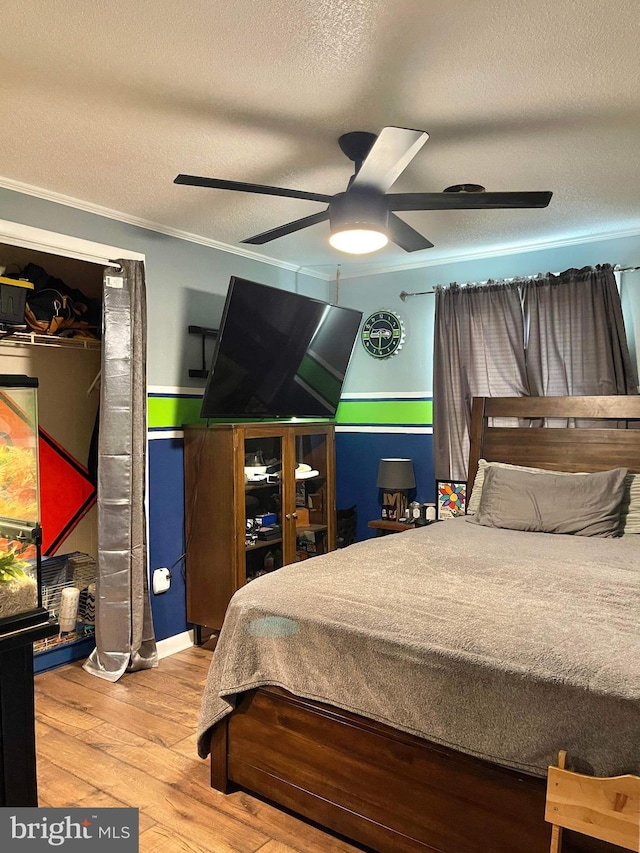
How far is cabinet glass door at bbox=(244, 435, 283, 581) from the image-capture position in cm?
385

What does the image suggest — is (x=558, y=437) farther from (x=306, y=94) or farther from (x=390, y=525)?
(x=306, y=94)

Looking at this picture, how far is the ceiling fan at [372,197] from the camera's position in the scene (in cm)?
222

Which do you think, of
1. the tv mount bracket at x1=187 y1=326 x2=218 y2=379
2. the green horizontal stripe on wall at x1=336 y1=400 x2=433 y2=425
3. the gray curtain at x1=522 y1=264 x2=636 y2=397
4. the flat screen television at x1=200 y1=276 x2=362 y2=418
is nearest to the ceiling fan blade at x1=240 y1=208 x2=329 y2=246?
the flat screen television at x1=200 y1=276 x2=362 y2=418

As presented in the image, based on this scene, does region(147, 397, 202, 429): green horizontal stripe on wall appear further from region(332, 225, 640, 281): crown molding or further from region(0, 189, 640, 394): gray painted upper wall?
region(332, 225, 640, 281): crown molding

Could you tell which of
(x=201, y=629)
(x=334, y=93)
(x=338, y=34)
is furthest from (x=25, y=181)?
(x=201, y=629)

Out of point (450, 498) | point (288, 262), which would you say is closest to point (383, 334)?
point (288, 262)

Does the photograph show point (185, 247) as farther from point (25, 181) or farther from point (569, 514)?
point (569, 514)

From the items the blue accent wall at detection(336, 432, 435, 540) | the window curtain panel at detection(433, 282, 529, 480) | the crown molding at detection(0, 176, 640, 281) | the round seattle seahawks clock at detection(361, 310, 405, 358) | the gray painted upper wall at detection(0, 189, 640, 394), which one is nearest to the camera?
the crown molding at detection(0, 176, 640, 281)

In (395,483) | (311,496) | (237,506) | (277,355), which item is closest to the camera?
(237,506)

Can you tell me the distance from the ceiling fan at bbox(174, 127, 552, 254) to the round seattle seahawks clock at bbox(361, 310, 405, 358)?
207cm

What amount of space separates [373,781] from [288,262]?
3.56 meters

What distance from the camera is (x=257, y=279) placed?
4.49 metres

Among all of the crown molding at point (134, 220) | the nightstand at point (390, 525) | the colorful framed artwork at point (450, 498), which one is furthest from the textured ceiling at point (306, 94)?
the nightstand at point (390, 525)

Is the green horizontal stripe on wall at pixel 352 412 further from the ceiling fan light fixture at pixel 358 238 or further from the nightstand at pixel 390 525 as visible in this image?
the ceiling fan light fixture at pixel 358 238
